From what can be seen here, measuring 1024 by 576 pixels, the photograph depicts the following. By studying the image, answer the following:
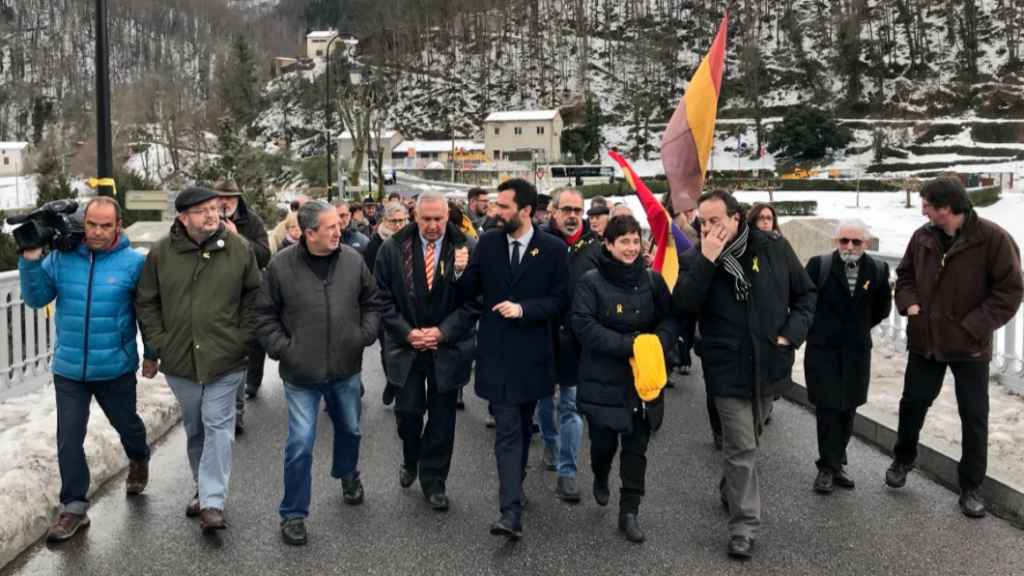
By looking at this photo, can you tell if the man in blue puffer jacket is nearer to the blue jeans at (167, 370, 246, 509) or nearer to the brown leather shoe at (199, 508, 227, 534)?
the blue jeans at (167, 370, 246, 509)

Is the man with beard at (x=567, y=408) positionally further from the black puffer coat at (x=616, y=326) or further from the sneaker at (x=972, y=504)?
the sneaker at (x=972, y=504)

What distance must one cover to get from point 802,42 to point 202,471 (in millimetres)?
120922

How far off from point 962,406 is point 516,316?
272 centimetres

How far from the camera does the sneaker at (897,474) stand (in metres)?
5.59

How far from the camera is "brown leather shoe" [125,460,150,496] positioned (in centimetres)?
543

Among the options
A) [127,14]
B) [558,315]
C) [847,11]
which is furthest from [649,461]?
[127,14]

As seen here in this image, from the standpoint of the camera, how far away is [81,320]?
481 cm

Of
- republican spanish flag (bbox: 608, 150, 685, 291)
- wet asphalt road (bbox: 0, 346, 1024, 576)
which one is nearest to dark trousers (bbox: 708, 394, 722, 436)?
wet asphalt road (bbox: 0, 346, 1024, 576)

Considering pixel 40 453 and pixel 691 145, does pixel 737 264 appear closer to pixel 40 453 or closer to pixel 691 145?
pixel 691 145

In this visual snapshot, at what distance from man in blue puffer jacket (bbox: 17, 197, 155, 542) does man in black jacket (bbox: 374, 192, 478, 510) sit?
151 centimetres

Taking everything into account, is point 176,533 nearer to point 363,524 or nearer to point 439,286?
point 363,524

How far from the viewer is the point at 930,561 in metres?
4.43

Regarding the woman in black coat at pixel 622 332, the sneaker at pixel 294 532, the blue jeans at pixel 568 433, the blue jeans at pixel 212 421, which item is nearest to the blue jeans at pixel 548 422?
the blue jeans at pixel 568 433

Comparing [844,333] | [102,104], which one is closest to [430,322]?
[844,333]
